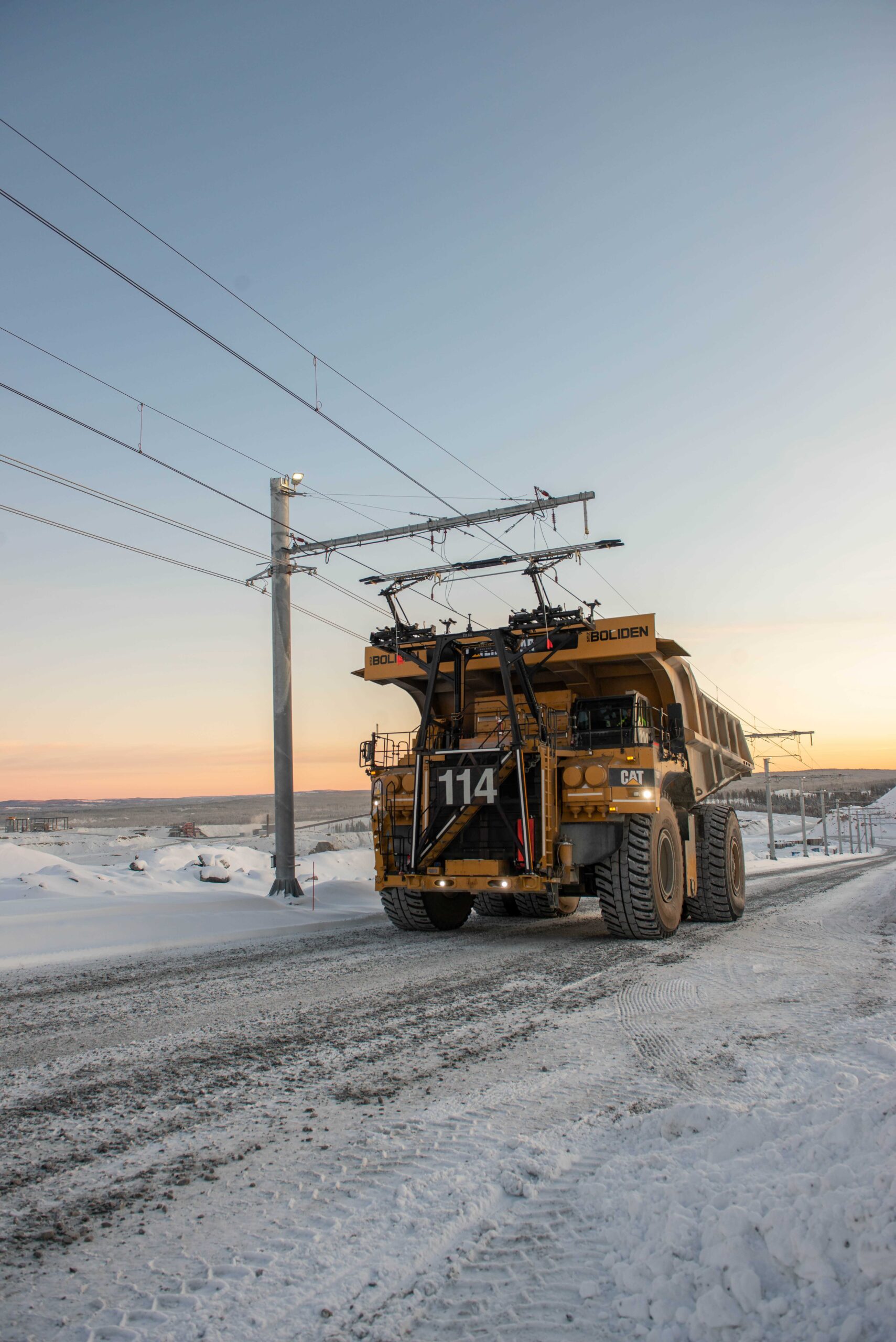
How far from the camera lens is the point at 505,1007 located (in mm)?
5820

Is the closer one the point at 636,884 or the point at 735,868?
the point at 636,884

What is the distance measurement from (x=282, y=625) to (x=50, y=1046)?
10.1 metres

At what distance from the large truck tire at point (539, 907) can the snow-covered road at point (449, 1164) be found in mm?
5484

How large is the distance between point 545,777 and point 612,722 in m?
1.71

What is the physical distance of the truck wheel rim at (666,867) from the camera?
962cm

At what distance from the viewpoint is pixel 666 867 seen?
993 cm

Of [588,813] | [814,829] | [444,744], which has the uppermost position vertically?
[444,744]

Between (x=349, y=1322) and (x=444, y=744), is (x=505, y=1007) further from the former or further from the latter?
(x=444, y=744)

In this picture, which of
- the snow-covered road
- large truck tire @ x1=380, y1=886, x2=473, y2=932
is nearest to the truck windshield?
large truck tire @ x1=380, y1=886, x2=473, y2=932

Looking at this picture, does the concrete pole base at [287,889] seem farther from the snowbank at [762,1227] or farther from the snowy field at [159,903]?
the snowbank at [762,1227]

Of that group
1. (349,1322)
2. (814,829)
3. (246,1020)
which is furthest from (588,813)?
(814,829)

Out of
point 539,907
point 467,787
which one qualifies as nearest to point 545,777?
point 467,787

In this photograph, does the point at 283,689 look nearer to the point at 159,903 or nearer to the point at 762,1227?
the point at 159,903

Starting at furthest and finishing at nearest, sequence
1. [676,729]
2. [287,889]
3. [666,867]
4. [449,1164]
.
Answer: [287,889]
[676,729]
[666,867]
[449,1164]
